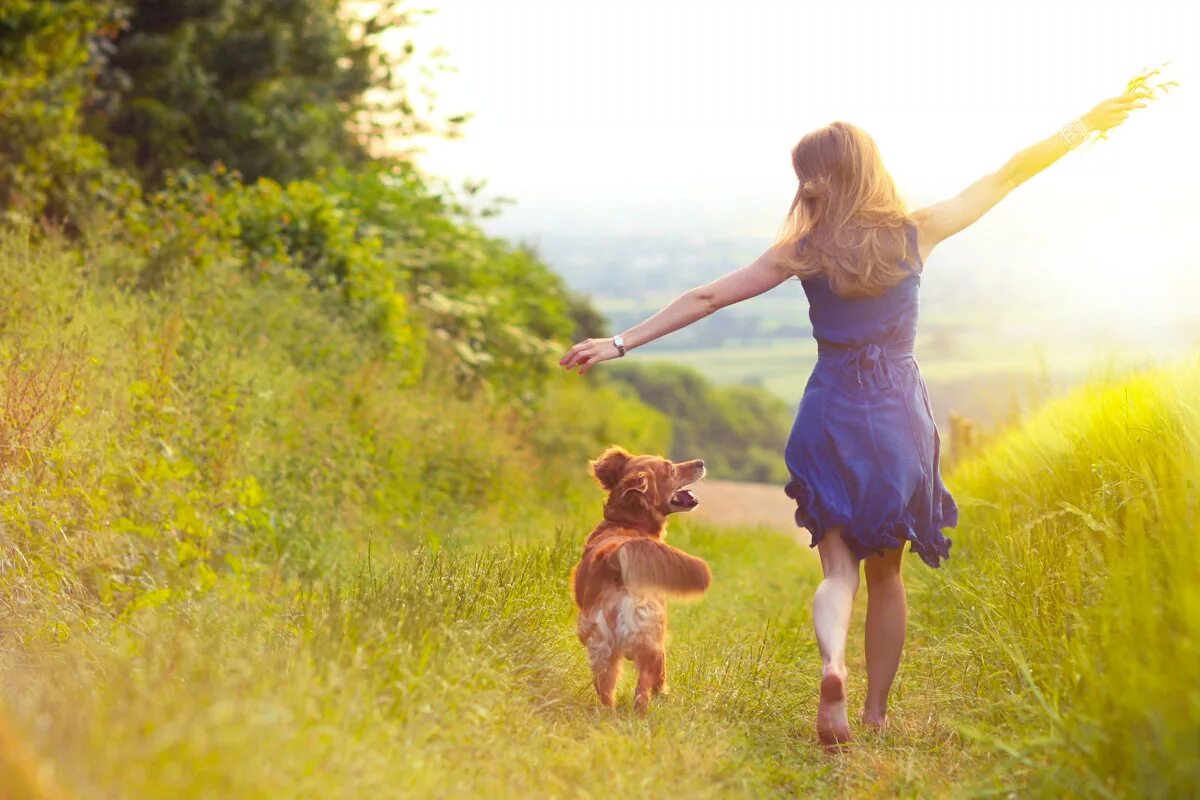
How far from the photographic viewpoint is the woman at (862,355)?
475 centimetres

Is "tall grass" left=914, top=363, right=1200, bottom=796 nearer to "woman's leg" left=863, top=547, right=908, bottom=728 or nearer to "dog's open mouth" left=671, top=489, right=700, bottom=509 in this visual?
"woman's leg" left=863, top=547, right=908, bottom=728

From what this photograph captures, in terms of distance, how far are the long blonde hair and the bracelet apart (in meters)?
0.70

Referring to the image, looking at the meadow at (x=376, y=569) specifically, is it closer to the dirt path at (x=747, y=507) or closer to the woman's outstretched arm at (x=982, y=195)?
the woman's outstretched arm at (x=982, y=195)

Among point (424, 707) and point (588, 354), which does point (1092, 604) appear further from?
point (424, 707)

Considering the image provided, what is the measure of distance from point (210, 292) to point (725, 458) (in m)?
42.4

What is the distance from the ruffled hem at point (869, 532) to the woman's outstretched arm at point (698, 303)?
29.4 inches

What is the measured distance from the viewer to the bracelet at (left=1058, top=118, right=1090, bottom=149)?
16.2 ft

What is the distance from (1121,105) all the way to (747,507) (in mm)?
14058

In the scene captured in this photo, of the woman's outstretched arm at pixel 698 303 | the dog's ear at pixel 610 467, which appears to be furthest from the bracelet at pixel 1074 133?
the dog's ear at pixel 610 467

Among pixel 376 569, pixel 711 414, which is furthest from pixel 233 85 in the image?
pixel 711 414

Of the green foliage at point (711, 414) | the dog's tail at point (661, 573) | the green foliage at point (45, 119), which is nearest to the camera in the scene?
the dog's tail at point (661, 573)

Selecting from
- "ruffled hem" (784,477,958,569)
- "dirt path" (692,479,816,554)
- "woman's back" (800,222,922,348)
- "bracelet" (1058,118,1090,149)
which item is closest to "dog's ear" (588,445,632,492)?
"ruffled hem" (784,477,958,569)

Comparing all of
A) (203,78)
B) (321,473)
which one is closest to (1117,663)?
(321,473)

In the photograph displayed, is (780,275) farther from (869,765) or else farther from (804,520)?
(869,765)
